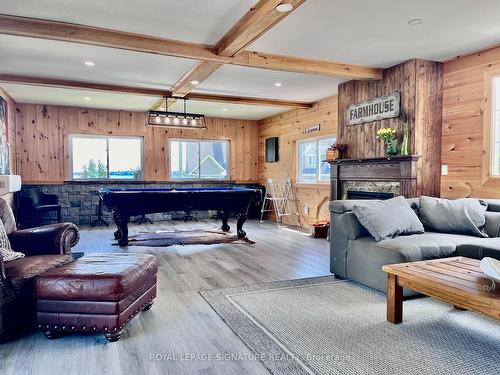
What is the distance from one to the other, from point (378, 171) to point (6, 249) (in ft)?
14.3

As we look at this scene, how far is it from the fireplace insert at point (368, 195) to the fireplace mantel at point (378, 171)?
188 mm

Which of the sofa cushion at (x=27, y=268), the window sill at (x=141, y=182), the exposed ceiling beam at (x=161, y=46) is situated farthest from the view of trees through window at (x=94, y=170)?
the sofa cushion at (x=27, y=268)

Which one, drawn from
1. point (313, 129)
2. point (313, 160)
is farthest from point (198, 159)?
point (313, 129)

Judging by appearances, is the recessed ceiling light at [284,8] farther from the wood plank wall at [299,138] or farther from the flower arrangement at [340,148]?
the wood plank wall at [299,138]

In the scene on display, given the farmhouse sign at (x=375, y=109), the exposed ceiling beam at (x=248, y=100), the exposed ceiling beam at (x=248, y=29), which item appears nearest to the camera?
the exposed ceiling beam at (x=248, y=29)

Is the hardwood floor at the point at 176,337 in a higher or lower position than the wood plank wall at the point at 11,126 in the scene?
lower

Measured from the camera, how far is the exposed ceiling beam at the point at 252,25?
2951 mm

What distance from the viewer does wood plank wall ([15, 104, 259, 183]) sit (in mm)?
7527

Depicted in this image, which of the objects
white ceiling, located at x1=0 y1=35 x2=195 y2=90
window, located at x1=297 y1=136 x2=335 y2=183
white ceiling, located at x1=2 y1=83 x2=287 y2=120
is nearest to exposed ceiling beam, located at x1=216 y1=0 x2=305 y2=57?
white ceiling, located at x1=0 y1=35 x2=195 y2=90

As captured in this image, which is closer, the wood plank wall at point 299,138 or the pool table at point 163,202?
the pool table at point 163,202

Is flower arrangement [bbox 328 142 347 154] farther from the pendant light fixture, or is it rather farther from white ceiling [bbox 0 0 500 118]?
the pendant light fixture

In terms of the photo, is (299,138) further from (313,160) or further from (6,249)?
(6,249)

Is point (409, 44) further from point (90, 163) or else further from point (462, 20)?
point (90, 163)

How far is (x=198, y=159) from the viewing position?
912 centimetres
